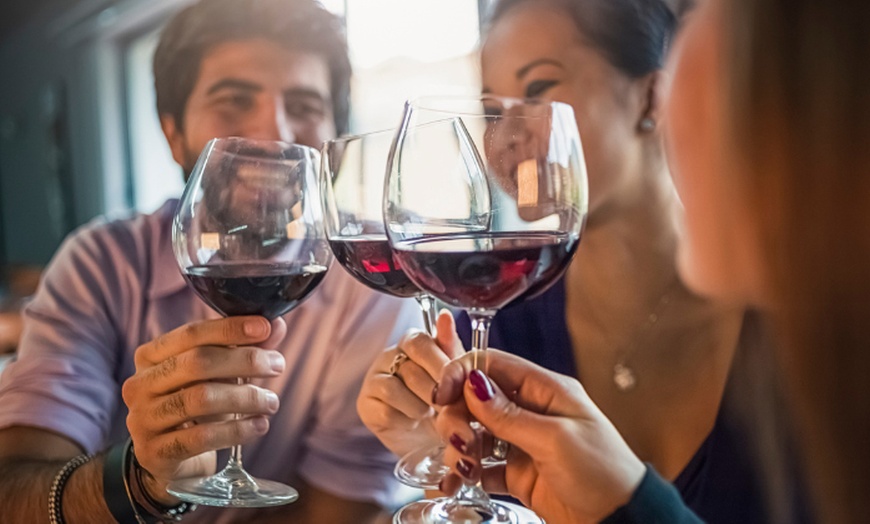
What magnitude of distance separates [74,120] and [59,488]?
1.92ft

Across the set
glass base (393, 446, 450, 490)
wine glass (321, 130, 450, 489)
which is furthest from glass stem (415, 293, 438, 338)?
glass base (393, 446, 450, 490)

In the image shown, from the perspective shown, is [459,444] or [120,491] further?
[120,491]

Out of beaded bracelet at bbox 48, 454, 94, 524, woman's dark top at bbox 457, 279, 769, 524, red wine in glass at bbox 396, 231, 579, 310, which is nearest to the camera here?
red wine in glass at bbox 396, 231, 579, 310

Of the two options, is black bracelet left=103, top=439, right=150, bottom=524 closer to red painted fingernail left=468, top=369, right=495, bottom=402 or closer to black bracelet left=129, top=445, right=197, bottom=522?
black bracelet left=129, top=445, right=197, bottom=522

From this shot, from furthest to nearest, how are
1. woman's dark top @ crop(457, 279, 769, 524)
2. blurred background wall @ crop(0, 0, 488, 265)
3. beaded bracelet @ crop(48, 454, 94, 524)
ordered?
blurred background wall @ crop(0, 0, 488, 265)
beaded bracelet @ crop(48, 454, 94, 524)
woman's dark top @ crop(457, 279, 769, 524)

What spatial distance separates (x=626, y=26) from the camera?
2.22ft

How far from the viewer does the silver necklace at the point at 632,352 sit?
0.68 m

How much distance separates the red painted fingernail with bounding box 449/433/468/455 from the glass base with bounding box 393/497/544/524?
0.21 feet

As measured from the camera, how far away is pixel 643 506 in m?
0.53

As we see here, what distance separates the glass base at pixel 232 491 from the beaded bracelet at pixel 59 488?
0.14m

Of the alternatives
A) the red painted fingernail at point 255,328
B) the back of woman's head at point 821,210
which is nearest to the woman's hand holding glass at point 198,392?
the red painted fingernail at point 255,328

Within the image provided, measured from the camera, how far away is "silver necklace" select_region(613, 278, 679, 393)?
0.68 meters

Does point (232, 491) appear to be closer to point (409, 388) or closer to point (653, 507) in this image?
point (409, 388)

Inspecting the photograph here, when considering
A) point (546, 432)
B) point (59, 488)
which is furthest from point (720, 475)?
point (59, 488)
